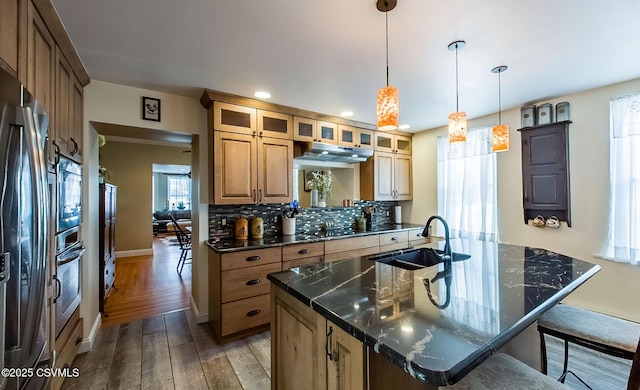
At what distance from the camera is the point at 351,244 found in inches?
135

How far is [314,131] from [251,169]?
102 cm

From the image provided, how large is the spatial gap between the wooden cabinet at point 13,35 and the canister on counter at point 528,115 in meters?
4.39

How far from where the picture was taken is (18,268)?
0.88 m

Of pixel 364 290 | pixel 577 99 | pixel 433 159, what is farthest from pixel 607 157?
pixel 364 290

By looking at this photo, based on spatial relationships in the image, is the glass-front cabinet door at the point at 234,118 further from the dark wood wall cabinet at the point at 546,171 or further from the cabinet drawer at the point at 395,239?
the dark wood wall cabinet at the point at 546,171

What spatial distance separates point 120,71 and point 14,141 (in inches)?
73.2

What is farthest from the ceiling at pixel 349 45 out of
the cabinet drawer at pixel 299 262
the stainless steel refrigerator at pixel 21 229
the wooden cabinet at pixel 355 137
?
the cabinet drawer at pixel 299 262

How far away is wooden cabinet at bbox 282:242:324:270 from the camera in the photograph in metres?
2.88

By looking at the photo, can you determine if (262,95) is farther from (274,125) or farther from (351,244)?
(351,244)

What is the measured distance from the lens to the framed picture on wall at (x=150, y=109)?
2.68 meters

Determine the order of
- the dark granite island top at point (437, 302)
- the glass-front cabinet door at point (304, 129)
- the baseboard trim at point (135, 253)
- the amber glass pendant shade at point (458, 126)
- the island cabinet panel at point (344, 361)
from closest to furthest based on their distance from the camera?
the dark granite island top at point (437, 302), the island cabinet panel at point (344, 361), the amber glass pendant shade at point (458, 126), the glass-front cabinet door at point (304, 129), the baseboard trim at point (135, 253)

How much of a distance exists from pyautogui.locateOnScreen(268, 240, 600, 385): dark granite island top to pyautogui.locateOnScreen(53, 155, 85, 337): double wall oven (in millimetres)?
1515

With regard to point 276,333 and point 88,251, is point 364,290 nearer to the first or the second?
point 276,333

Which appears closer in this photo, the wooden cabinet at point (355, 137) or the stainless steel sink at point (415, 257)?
the stainless steel sink at point (415, 257)
